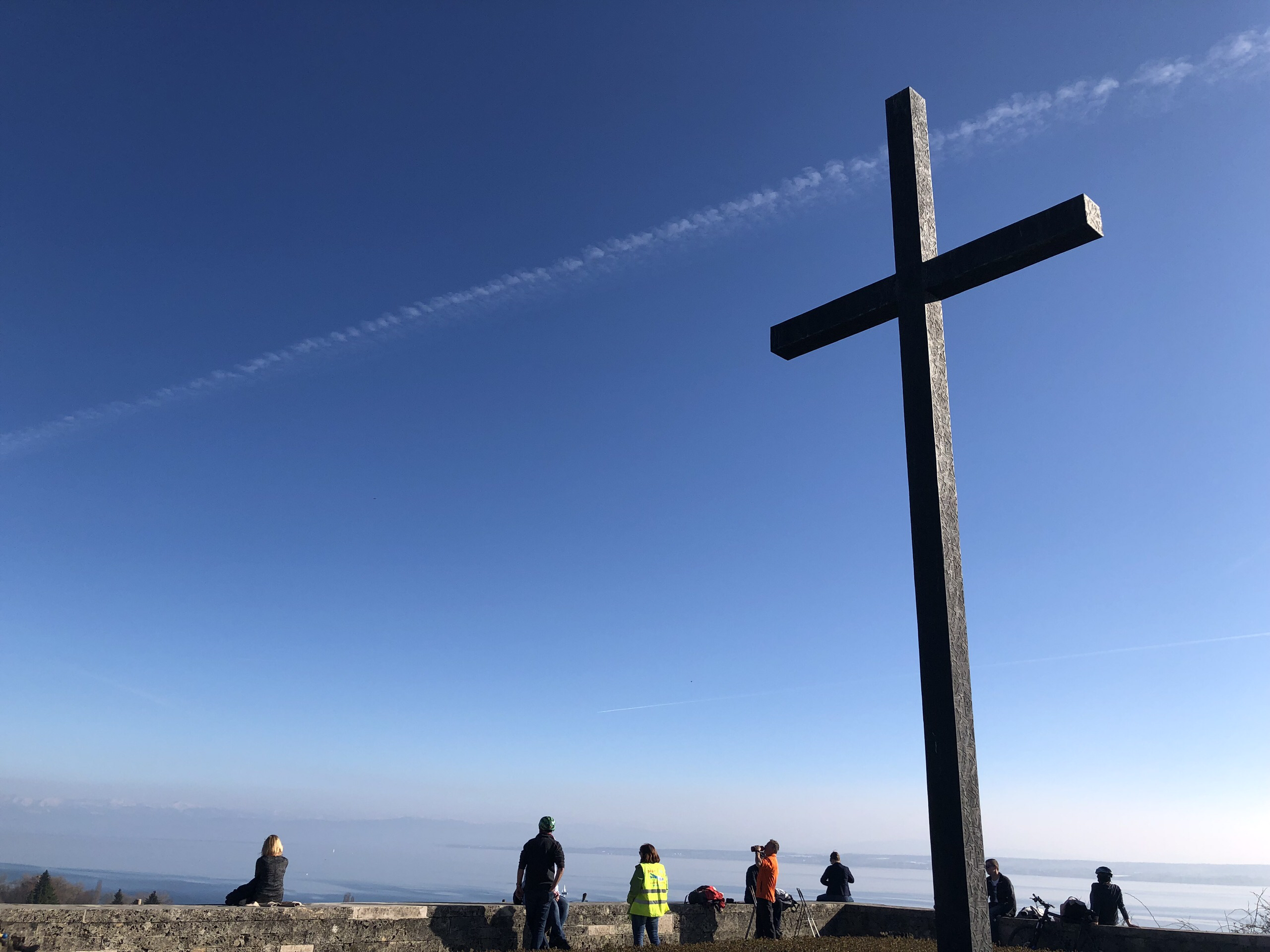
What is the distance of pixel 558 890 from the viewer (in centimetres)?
974

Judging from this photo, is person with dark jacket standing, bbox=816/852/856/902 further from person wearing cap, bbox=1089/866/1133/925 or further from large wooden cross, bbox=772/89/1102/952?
large wooden cross, bbox=772/89/1102/952

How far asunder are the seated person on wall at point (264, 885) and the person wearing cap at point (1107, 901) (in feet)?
33.0

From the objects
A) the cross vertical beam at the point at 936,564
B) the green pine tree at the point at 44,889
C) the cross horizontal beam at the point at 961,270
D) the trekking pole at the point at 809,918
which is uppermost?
the cross horizontal beam at the point at 961,270

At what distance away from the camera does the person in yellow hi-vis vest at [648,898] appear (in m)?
10.5

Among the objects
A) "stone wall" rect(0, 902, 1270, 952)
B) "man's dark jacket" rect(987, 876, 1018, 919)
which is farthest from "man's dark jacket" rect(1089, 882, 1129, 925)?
"man's dark jacket" rect(987, 876, 1018, 919)

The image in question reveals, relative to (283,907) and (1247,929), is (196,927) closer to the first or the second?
(283,907)

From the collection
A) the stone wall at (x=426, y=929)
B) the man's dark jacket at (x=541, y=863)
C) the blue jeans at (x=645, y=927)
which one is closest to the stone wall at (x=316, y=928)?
the stone wall at (x=426, y=929)

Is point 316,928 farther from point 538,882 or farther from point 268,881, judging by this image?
point 538,882

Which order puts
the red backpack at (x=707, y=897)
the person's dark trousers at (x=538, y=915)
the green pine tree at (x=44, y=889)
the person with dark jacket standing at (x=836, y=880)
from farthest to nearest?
the green pine tree at (x=44, y=889), the person with dark jacket standing at (x=836, y=880), the red backpack at (x=707, y=897), the person's dark trousers at (x=538, y=915)

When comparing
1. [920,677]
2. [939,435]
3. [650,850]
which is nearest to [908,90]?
[939,435]

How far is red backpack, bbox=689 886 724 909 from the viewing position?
12281 millimetres

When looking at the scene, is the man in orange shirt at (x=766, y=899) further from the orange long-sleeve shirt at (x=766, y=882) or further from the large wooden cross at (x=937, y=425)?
the large wooden cross at (x=937, y=425)

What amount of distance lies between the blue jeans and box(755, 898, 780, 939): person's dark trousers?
183 cm

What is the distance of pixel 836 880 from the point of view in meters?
15.0
